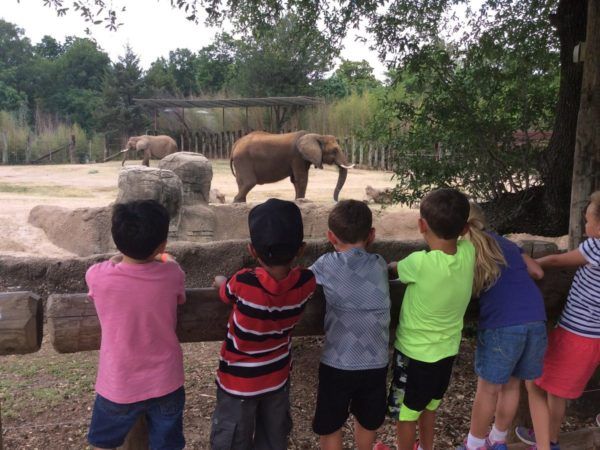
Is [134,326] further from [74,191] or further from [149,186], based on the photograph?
[74,191]

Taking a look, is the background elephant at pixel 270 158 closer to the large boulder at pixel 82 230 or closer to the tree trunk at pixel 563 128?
the large boulder at pixel 82 230

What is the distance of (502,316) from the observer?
1970 mm

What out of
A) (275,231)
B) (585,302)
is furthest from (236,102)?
(275,231)

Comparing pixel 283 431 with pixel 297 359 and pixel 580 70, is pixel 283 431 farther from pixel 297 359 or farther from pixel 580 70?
pixel 580 70

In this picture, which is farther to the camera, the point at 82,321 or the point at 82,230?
the point at 82,230

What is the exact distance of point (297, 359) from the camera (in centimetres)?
427

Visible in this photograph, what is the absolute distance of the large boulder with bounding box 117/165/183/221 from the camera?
709 cm

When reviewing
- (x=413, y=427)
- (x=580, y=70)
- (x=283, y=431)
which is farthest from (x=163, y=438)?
(x=580, y=70)

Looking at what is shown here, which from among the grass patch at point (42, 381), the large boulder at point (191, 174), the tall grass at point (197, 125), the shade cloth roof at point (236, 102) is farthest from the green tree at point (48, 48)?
the grass patch at point (42, 381)

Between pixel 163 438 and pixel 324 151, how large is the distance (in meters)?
11.6

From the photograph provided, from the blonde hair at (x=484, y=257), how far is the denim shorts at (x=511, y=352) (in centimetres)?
18

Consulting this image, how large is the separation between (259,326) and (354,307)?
13.3 inches

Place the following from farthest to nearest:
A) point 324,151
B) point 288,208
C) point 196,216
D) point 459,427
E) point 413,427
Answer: point 324,151 < point 196,216 < point 459,427 < point 413,427 < point 288,208

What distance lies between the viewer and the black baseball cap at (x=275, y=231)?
64.4 inches
